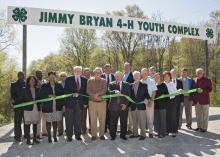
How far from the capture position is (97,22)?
12773 millimetres

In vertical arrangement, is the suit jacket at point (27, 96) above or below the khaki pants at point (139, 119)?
above

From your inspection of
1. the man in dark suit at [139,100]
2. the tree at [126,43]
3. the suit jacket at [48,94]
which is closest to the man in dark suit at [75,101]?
the suit jacket at [48,94]

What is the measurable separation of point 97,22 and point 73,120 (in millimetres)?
4533

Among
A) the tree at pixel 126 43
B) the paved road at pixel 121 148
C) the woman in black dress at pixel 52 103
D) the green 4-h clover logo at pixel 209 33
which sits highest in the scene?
the tree at pixel 126 43

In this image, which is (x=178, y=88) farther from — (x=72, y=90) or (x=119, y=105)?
(x=72, y=90)

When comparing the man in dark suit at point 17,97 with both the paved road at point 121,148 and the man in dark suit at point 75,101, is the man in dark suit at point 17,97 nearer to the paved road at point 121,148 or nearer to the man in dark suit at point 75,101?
the paved road at point 121,148

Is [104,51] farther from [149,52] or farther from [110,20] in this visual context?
[110,20]

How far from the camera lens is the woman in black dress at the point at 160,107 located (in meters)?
9.95

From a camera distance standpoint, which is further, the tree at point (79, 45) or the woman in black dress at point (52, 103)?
the tree at point (79, 45)

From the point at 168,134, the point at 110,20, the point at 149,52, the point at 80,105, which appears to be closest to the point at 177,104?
the point at 168,134

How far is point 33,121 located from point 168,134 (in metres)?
3.91

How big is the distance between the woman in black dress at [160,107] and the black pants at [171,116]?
7.7 inches

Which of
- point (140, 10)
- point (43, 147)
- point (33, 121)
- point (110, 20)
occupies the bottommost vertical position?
point (43, 147)

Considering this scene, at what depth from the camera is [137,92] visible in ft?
31.8
